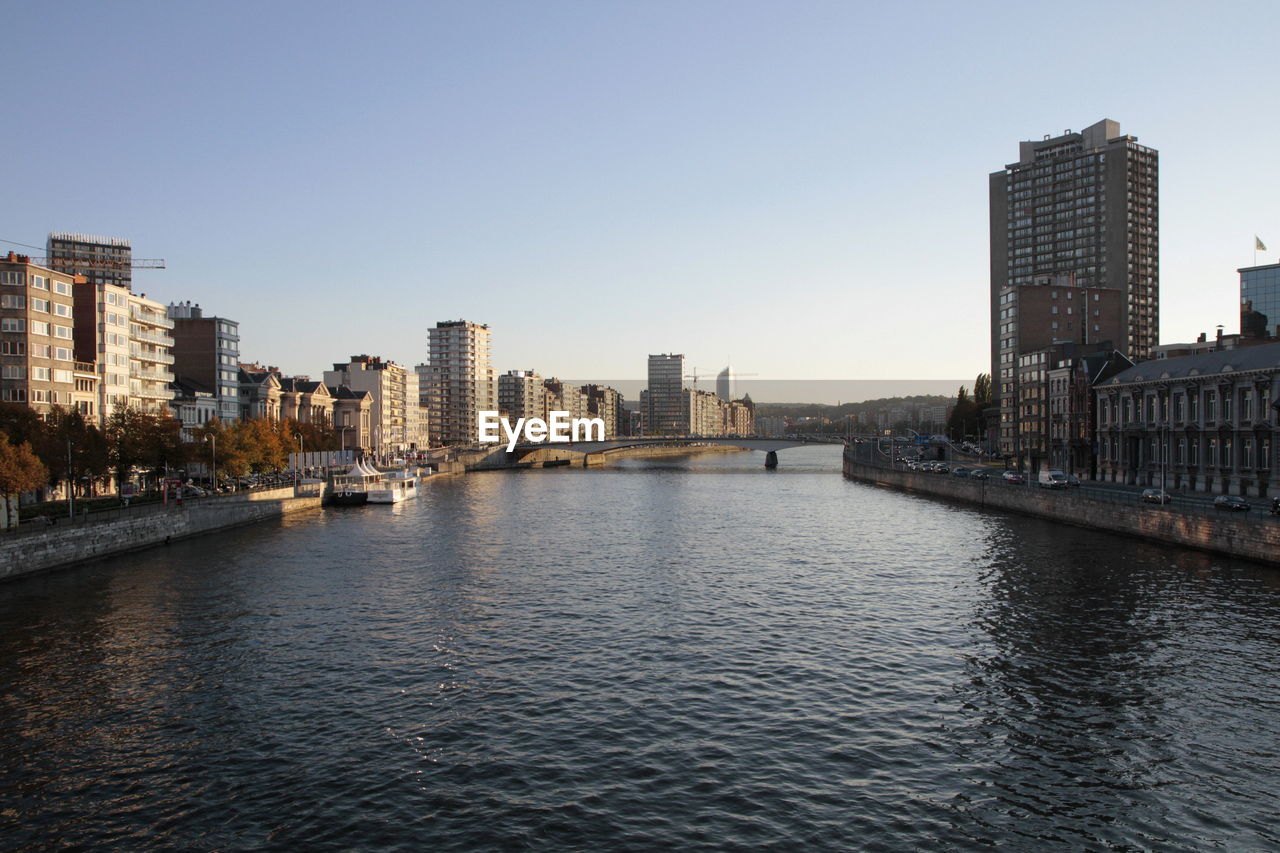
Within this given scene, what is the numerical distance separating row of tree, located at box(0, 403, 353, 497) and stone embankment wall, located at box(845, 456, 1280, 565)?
78384 mm

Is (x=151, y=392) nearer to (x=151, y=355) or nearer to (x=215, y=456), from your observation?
(x=151, y=355)

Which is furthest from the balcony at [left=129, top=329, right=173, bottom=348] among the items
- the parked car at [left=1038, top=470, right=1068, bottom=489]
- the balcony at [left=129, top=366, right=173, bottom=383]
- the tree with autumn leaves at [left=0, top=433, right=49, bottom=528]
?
the parked car at [left=1038, top=470, right=1068, bottom=489]

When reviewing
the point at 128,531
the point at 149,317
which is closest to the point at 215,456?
the point at 149,317

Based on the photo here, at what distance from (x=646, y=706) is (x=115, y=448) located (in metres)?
75.8

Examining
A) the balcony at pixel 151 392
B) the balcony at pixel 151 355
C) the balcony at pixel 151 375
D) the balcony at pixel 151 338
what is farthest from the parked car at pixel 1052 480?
the balcony at pixel 151 338

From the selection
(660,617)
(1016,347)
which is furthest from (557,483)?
(660,617)

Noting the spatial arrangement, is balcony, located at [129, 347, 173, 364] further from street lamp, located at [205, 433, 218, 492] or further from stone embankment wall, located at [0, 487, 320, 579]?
stone embankment wall, located at [0, 487, 320, 579]

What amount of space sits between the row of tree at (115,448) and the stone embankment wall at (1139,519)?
257ft

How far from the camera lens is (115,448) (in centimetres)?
8425

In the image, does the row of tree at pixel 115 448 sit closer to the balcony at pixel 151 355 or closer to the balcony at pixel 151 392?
the balcony at pixel 151 392

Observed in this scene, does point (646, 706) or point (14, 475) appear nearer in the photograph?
point (646, 706)

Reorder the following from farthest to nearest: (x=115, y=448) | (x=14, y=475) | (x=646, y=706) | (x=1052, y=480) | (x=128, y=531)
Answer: (x=1052, y=480) → (x=115, y=448) → (x=128, y=531) → (x=14, y=475) → (x=646, y=706)

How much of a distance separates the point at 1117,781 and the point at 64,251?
23356cm

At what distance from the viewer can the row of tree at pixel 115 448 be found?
62031 mm
